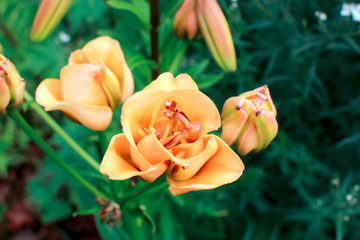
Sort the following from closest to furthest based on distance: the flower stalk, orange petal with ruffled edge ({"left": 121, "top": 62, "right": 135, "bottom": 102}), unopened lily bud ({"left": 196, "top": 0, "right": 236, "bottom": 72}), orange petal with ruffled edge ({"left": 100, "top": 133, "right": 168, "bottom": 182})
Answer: orange petal with ruffled edge ({"left": 100, "top": 133, "right": 168, "bottom": 182}), orange petal with ruffled edge ({"left": 121, "top": 62, "right": 135, "bottom": 102}), unopened lily bud ({"left": 196, "top": 0, "right": 236, "bottom": 72}), the flower stalk

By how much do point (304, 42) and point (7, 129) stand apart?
56.7 inches

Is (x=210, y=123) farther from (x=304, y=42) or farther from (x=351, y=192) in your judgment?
(x=351, y=192)

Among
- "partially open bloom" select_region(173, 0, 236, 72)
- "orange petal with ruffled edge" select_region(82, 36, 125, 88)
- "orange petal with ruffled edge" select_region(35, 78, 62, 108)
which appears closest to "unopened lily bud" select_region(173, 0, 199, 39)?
"partially open bloom" select_region(173, 0, 236, 72)

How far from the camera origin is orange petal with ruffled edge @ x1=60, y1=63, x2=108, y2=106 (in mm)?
640

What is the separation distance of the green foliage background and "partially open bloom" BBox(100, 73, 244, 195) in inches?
20.4

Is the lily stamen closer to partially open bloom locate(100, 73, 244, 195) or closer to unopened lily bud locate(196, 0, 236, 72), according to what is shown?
partially open bloom locate(100, 73, 244, 195)

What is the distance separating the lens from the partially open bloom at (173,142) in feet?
1.87

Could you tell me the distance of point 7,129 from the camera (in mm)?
1945

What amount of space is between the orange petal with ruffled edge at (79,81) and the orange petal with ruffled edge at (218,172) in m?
0.20

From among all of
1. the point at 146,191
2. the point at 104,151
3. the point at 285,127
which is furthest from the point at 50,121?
the point at 285,127

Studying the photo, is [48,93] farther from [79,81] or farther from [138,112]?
[138,112]

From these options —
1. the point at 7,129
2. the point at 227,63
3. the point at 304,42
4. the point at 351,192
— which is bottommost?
the point at 7,129

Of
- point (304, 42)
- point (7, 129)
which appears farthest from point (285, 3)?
point (7, 129)

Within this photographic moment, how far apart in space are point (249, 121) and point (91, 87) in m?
0.26
